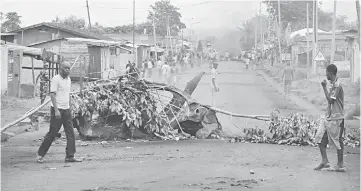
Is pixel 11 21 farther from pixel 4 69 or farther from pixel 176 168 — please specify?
pixel 176 168

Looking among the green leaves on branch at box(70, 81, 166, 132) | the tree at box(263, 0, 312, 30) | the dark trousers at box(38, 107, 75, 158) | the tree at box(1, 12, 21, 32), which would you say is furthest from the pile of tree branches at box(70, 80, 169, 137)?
the tree at box(263, 0, 312, 30)

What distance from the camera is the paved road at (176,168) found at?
7805mm

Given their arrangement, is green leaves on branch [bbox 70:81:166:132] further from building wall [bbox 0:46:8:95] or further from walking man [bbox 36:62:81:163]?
building wall [bbox 0:46:8:95]

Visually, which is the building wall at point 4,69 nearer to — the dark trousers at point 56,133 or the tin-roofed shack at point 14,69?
the tin-roofed shack at point 14,69

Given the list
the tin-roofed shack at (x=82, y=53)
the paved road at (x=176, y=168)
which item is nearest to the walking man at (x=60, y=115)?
the paved road at (x=176, y=168)

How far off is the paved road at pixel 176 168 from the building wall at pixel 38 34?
29.8 meters

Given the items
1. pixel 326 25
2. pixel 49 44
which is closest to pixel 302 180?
pixel 49 44

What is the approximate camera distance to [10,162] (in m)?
9.91

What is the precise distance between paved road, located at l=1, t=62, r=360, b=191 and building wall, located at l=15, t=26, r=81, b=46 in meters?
29.8

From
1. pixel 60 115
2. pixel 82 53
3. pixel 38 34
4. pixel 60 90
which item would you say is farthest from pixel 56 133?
pixel 38 34

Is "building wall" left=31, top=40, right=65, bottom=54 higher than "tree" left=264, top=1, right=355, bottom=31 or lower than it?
lower

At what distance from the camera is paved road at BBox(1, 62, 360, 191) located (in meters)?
7.80

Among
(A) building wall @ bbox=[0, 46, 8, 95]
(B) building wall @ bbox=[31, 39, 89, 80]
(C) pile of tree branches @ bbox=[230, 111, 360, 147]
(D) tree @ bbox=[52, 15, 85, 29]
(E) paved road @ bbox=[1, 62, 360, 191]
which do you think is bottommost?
(E) paved road @ bbox=[1, 62, 360, 191]

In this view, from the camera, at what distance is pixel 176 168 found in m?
9.23
